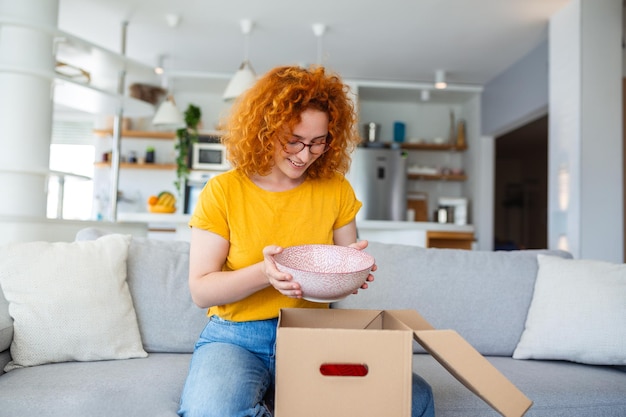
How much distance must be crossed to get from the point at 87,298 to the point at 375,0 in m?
3.45

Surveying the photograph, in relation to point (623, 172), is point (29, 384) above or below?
below

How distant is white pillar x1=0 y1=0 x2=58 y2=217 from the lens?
3.61m

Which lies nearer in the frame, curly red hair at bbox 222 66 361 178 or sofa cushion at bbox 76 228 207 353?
curly red hair at bbox 222 66 361 178

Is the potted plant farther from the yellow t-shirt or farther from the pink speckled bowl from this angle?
the pink speckled bowl

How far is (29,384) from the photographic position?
146 centimetres

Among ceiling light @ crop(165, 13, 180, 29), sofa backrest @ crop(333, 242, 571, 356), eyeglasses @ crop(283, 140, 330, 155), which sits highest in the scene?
ceiling light @ crop(165, 13, 180, 29)

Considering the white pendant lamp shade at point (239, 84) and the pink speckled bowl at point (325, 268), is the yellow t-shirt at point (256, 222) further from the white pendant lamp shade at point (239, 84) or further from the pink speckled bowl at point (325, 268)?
the white pendant lamp shade at point (239, 84)

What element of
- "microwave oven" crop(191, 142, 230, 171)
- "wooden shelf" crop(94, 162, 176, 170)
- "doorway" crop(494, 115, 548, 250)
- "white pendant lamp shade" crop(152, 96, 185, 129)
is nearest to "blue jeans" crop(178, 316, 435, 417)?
"white pendant lamp shade" crop(152, 96, 185, 129)

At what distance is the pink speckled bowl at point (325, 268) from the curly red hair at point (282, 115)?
0.28m

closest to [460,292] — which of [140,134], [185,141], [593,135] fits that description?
[593,135]

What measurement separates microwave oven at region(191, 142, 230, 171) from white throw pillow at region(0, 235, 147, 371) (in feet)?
16.0

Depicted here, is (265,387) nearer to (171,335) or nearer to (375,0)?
(171,335)

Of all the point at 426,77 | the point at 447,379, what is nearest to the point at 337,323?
the point at 447,379

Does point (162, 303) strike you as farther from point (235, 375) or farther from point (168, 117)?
point (168, 117)
